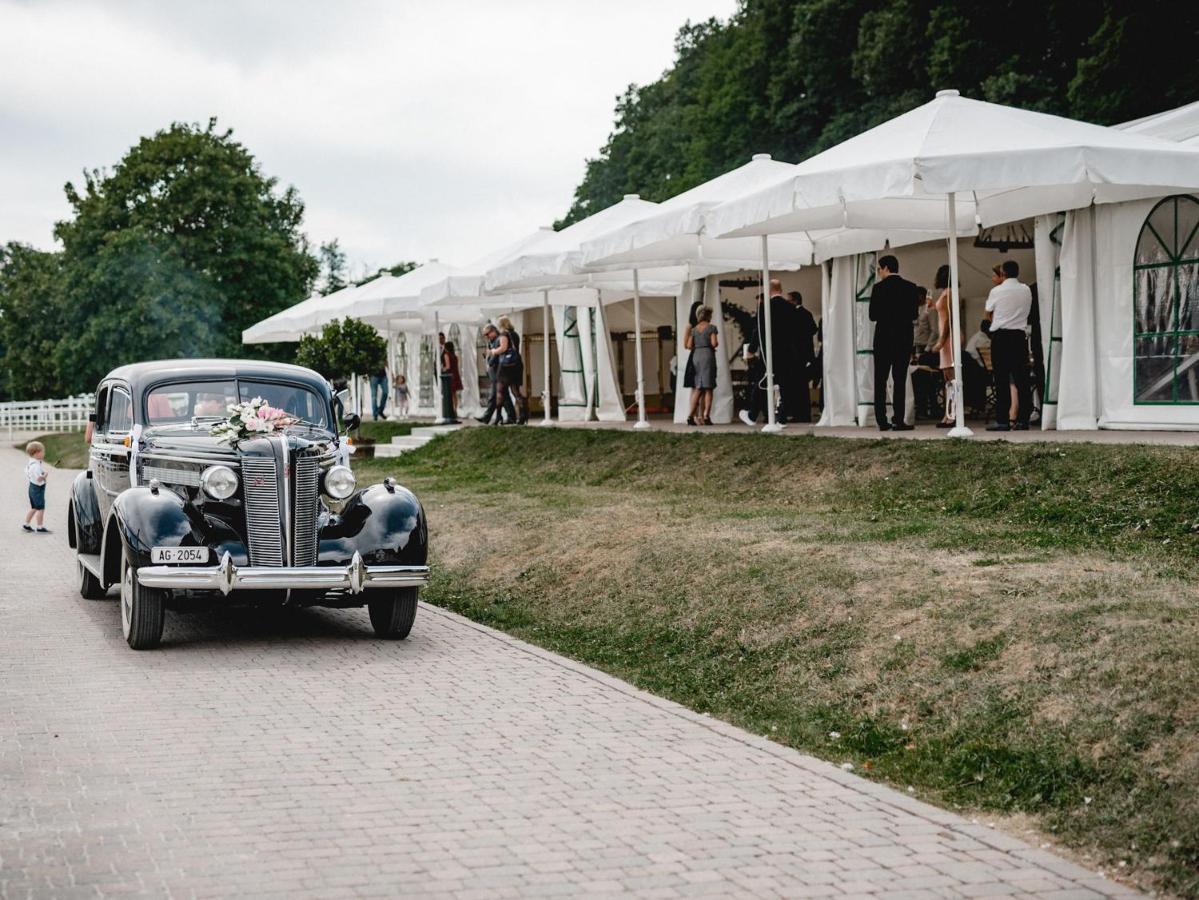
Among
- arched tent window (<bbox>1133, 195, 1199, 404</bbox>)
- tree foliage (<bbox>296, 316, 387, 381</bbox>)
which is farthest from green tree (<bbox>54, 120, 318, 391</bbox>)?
arched tent window (<bbox>1133, 195, 1199, 404</bbox>)

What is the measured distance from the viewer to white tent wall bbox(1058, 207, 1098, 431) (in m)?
15.2

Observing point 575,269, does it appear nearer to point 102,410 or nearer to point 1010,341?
point 1010,341

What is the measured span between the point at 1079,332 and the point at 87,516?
34.4 feet

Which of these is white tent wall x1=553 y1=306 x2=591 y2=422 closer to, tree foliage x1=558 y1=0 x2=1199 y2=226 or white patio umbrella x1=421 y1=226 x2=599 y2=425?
white patio umbrella x1=421 y1=226 x2=599 y2=425

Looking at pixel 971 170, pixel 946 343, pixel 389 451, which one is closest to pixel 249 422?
pixel 971 170

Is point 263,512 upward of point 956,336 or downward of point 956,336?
downward

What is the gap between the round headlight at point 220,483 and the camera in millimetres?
9547

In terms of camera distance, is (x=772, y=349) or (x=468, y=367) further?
(x=468, y=367)

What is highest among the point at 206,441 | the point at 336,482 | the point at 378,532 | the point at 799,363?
the point at 799,363

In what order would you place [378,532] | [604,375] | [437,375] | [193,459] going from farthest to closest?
1. [437,375]
2. [604,375]
3. [193,459]
4. [378,532]

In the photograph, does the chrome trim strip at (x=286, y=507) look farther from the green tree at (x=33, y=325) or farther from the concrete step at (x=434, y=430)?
the green tree at (x=33, y=325)

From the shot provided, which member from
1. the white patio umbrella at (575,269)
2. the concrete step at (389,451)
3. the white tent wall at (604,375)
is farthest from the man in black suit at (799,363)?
the concrete step at (389,451)

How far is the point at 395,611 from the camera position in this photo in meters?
9.95

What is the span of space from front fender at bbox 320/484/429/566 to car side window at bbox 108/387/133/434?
2.27 m
